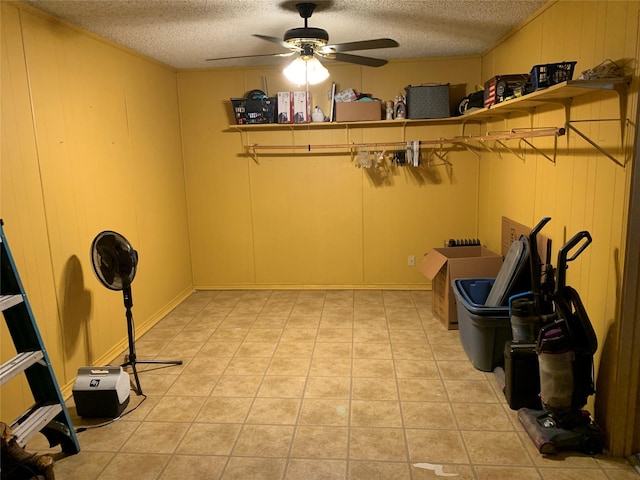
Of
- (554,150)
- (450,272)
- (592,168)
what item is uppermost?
(554,150)

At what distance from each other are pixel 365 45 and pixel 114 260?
213 cm

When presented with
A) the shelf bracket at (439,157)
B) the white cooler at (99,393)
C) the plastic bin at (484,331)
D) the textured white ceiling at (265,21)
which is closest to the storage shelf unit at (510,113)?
the shelf bracket at (439,157)

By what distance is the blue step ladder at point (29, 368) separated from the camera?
2.14 meters

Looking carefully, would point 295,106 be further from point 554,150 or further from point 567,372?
point 567,372

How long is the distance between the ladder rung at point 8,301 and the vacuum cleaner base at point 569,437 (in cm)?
260

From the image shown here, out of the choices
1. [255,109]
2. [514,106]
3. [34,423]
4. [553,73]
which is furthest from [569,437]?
[255,109]

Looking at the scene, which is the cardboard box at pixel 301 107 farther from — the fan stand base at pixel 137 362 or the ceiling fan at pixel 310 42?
the fan stand base at pixel 137 362

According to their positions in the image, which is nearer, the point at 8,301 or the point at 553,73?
the point at 8,301

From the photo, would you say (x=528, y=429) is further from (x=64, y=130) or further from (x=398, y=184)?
(x=64, y=130)

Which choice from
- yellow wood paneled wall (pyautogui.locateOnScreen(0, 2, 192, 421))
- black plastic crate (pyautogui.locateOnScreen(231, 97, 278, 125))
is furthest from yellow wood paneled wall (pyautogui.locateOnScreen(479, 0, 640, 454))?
yellow wood paneled wall (pyautogui.locateOnScreen(0, 2, 192, 421))

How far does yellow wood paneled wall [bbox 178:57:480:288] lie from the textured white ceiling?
2.12 feet

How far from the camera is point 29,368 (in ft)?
7.75

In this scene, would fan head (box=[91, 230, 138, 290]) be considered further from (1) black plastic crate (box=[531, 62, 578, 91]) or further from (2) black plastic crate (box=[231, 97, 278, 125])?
(1) black plastic crate (box=[531, 62, 578, 91])

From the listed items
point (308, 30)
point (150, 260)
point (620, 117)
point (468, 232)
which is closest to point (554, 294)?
point (620, 117)
